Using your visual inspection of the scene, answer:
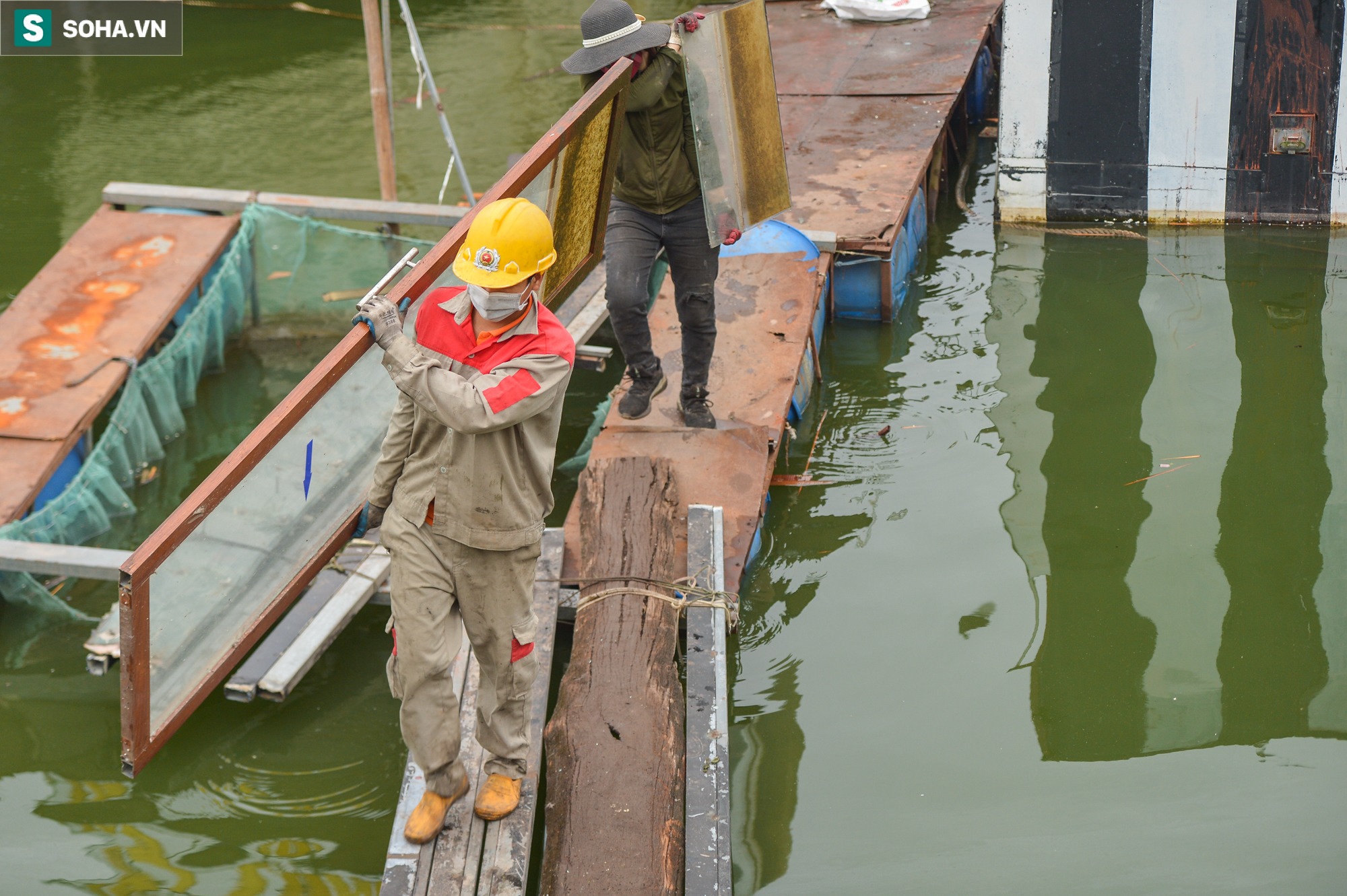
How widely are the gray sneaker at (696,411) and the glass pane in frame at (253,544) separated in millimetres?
1656

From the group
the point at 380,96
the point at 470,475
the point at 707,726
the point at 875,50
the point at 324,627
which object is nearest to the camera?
the point at 470,475

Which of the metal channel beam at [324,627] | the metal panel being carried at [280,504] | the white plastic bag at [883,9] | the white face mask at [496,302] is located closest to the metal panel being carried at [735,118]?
the metal panel being carried at [280,504]

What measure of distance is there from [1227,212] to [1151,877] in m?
5.36

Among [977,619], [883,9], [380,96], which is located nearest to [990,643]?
[977,619]

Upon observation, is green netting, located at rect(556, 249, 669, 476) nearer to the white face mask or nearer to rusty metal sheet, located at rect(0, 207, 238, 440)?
rusty metal sheet, located at rect(0, 207, 238, 440)

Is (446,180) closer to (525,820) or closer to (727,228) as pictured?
(727,228)

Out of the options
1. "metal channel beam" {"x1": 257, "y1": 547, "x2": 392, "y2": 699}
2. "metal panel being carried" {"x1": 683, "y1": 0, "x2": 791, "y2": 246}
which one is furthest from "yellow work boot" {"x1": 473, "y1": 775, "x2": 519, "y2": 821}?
"metal panel being carried" {"x1": 683, "y1": 0, "x2": 791, "y2": 246}

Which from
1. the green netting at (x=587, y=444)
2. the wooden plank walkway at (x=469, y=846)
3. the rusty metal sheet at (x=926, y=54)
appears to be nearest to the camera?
the wooden plank walkway at (x=469, y=846)

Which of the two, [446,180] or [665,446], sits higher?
[446,180]

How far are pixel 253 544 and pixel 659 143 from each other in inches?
91.6

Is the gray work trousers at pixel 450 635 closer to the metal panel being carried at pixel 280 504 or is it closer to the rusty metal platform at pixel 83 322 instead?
the metal panel being carried at pixel 280 504

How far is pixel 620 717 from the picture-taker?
A: 3977mm

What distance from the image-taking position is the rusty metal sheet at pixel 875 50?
366 inches

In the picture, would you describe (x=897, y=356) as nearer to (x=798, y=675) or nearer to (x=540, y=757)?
(x=798, y=675)
